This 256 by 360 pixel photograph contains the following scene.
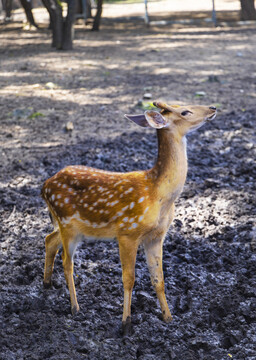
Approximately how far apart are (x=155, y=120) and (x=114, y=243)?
5.75 feet

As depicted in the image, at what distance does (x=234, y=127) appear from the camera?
7.34 m

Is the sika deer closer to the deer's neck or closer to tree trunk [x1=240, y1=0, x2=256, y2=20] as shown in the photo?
the deer's neck

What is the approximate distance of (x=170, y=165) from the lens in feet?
10.4

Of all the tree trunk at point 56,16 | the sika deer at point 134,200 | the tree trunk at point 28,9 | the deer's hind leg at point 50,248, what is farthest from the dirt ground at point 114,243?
the tree trunk at point 28,9

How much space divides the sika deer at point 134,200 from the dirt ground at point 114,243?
32cm

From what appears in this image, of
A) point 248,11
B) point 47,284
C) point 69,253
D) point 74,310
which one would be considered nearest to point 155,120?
point 69,253

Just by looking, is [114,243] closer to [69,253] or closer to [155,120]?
[69,253]

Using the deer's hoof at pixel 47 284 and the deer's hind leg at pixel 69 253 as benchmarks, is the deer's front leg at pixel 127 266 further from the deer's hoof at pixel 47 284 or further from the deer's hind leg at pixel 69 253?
the deer's hoof at pixel 47 284

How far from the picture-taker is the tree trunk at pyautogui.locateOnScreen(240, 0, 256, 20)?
1711cm

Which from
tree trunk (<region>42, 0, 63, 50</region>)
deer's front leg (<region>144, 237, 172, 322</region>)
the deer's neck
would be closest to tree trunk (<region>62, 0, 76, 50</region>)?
tree trunk (<region>42, 0, 63, 50</region>)

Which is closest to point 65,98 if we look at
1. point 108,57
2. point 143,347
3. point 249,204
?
point 108,57

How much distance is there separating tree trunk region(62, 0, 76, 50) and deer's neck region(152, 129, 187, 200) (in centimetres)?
1021

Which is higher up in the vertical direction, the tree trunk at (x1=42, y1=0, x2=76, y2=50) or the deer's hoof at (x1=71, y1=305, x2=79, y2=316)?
the tree trunk at (x1=42, y1=0, x2=76, y2=50)

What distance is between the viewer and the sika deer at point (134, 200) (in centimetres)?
316
